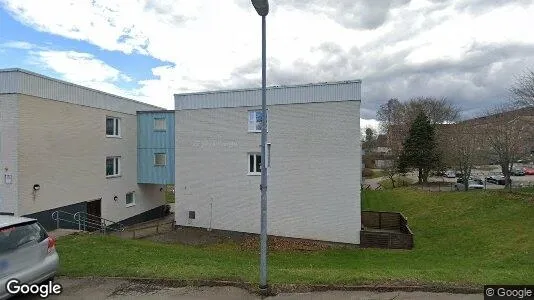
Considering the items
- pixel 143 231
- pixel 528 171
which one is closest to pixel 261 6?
Result: pixel 143 231

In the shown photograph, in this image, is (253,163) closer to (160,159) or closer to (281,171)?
(281,171)

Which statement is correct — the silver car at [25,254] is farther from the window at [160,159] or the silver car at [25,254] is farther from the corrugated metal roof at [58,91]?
the window at [160,159]

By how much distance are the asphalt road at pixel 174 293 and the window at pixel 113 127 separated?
16.4 metres

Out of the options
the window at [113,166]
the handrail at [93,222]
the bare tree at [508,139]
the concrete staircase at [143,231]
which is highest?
the bare tree at [508,139]

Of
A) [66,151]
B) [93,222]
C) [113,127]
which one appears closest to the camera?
[66,151]

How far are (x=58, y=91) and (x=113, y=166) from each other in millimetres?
5985

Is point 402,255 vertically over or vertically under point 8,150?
under

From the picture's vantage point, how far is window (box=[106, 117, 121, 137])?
21469 millimetres

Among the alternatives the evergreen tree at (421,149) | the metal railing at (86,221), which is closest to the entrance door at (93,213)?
the metal railing at (86,221)

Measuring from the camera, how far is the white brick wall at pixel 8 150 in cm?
1488

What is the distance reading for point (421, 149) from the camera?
141ft

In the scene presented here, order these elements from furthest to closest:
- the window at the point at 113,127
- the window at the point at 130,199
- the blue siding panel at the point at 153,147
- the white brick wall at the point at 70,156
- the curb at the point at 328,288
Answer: the window at the point at 130,199 → the blue siding panel at the point at 153,147 → the window at the point at 113,127 → the white brick wall at the point at 70,156 → the curb at the point at 328,288

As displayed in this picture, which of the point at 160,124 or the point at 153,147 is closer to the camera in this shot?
the point at 160,124

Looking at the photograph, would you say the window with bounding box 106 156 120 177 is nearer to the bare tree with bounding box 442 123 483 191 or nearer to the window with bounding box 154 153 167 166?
the window with bounding box 154 153 167 166
